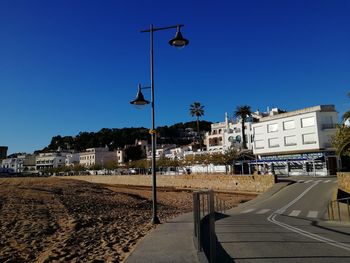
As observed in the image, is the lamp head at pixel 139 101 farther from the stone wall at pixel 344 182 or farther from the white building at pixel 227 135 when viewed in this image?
the white building at pixel 227 135

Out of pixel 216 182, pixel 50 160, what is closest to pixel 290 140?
pixel 216 182

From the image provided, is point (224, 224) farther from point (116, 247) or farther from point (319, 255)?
point (319, 255)

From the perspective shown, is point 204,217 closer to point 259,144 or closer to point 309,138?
point 309,138

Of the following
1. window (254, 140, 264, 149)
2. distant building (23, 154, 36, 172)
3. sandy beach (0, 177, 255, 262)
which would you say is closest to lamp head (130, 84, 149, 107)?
sandy beach (0, 177, 255, 262)

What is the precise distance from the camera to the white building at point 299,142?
58.8 m

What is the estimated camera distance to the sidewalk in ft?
27.1

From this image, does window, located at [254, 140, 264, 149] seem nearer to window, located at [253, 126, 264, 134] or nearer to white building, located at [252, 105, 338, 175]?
white building, located at [252, 105, 338, 175]

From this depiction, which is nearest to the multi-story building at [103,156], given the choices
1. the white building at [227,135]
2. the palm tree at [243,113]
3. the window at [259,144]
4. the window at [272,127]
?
the white building at [227,135]

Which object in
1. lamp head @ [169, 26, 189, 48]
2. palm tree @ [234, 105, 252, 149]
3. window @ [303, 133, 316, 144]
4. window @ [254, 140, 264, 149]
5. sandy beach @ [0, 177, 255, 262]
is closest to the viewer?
sandy beach @ [0, 177, 255, 262]

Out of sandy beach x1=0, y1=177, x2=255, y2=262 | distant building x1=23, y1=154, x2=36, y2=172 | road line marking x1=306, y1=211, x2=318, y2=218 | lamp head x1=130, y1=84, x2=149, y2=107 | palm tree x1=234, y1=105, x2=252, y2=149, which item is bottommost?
road line marking x1=306, y1=211, x2=318, y2=218

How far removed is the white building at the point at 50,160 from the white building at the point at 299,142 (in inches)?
5017

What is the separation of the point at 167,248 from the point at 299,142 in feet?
187

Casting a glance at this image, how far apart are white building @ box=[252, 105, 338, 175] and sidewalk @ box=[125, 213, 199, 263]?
51.2 meters

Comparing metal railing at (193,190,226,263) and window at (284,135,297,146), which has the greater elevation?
window at (284,135,297,146)
